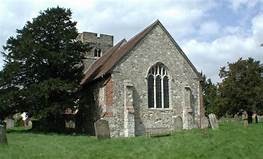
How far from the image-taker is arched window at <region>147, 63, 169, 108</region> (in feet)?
104

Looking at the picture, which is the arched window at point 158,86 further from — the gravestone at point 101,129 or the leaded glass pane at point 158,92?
the gravestone at point 101,129

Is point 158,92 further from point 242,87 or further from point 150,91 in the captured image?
point 242,87

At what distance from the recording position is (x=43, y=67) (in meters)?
30.9

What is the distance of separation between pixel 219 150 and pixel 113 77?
54.5ft

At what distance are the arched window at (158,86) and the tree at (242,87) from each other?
44.6 feet

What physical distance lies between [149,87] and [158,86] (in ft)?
3.17

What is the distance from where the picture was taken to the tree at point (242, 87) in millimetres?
42406

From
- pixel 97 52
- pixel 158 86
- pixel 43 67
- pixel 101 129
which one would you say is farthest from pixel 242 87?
pixel 101 129

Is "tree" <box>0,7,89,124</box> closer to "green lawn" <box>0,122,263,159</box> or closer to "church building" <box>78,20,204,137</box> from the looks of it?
"church building" <box>78,20,204,137</box>

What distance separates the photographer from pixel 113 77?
3002 centimetres

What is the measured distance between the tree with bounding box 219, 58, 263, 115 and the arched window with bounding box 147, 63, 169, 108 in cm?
1359

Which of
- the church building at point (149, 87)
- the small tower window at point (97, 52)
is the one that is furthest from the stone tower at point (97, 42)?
the church building at point (149, 87)

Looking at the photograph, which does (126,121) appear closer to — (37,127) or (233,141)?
(37,127)

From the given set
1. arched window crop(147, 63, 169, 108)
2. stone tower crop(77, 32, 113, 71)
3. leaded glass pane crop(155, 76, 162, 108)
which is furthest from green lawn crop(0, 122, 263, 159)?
stone tower crop(77, 32, 113, 71)
